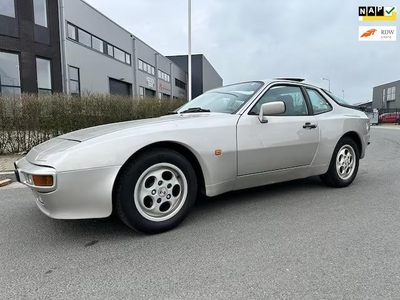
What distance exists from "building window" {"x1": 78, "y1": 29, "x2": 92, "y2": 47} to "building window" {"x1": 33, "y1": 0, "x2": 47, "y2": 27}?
9.19 feet

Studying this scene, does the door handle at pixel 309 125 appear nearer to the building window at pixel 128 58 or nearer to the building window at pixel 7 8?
the building window at pixel 7 8

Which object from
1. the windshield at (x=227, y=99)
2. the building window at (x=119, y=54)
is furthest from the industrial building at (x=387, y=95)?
the windshield at (x=227, y=99)

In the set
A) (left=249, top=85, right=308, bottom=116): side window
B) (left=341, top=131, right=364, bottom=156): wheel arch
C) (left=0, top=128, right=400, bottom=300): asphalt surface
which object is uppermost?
(left=249, top=85, right=308, bottom=116): side window

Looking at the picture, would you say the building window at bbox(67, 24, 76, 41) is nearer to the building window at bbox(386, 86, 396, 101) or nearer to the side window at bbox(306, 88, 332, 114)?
the side window at bbox(306, 88, 332, 114)

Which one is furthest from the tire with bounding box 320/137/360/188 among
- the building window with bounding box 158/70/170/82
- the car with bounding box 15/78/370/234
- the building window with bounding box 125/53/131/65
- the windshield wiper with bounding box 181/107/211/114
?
the building window with bounding box 158/70/170/82

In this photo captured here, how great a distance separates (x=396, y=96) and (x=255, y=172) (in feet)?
214

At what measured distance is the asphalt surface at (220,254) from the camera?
2.00 metres

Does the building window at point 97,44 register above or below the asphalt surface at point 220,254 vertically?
above

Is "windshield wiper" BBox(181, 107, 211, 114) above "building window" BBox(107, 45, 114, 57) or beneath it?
beneath

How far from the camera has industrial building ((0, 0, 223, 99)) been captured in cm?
1482

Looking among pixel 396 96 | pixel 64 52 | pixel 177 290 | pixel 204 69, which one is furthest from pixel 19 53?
pixel 396 96

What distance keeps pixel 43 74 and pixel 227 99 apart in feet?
52.3

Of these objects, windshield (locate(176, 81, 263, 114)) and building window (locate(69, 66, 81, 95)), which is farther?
building window (locate(69, 66, 81, 95))

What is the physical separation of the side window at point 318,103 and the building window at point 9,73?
14.9m
